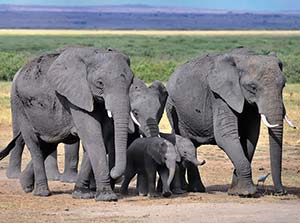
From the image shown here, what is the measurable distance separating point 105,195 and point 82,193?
0.51 meters

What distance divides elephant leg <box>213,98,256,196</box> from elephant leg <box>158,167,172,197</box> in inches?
33.0

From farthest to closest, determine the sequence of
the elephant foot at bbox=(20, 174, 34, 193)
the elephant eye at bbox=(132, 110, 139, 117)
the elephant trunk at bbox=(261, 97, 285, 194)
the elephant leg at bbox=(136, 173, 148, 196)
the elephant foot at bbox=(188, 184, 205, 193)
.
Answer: the elephant eye at bbox=(132, 110, 139, 117) → the elephant foot at bbox=(188, 184, 205, 193) → the elephant foot at bbox=(20, 174, 34, 193) → the elephant leg at bbox=(136, 173, 148, 196) → the elephant trunk at bbox=(261, 97, 285, 194)

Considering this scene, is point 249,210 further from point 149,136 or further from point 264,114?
point 149,136

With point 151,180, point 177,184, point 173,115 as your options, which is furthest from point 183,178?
point 151,180

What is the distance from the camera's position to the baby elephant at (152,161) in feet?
49.8

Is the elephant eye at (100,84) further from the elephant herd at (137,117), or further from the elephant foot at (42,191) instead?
the elephant foot at (42,191)

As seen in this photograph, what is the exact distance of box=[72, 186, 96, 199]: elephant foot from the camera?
15044 mm

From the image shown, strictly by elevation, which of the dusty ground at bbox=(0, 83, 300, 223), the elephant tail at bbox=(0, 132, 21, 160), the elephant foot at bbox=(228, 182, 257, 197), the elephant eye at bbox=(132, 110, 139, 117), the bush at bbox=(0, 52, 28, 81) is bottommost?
the dusty ground at bbox=(0, 83, 300, 223)

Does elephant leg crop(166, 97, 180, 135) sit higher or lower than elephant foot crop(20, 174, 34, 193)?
higher

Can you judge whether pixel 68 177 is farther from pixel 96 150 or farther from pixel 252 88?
pixel 252 88

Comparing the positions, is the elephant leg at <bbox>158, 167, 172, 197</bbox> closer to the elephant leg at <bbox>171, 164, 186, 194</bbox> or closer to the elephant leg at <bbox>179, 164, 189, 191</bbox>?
the elephant leg at <bbox>171, 164, 186, 194</bbox>

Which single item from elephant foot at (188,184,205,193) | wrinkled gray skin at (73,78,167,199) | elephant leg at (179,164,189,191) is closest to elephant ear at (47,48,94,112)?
wrinkled gray skin at (73,78,167,199)

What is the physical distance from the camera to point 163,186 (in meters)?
15.4

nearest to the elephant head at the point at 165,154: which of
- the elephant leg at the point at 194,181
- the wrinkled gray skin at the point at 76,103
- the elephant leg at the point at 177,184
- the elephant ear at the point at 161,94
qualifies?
the elephant leg at the point at 177,184
